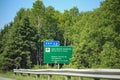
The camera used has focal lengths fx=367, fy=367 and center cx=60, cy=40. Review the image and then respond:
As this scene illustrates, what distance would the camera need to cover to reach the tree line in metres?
52.8

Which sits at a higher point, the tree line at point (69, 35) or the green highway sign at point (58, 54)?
the tree line at point (69, 35)

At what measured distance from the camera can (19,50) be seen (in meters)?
65.4

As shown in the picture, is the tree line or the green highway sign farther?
the tree line

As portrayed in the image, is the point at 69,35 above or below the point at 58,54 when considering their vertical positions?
above

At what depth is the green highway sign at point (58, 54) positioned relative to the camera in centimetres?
3174

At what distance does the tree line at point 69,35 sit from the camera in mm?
52781

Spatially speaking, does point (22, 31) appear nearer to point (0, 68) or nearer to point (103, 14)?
point (0, 68)

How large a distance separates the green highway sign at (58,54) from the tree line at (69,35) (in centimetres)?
1941

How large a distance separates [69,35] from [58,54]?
5713cm

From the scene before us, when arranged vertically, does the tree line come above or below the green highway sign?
above

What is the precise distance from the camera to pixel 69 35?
294ft

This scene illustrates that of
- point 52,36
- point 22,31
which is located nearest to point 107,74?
point 22,31

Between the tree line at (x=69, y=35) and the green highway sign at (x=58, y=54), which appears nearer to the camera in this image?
the green highway sign at (x=58, y=54)

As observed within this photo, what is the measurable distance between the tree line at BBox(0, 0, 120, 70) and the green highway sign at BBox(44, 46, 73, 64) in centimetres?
1941
